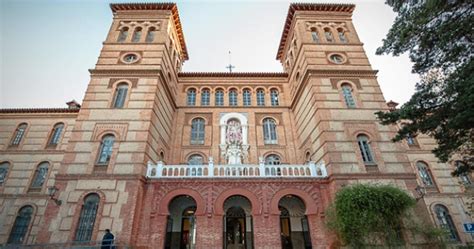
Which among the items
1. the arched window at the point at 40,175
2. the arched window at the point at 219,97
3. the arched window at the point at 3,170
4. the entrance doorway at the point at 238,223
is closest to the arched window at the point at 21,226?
the arched window at the point at 40,175

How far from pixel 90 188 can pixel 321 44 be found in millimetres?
16390

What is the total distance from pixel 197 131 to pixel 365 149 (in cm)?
1105

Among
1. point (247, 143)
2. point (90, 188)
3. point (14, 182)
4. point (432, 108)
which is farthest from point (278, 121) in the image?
point (14, 182)

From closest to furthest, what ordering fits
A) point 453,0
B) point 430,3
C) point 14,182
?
point 430,3, point 453,0, point 14,182

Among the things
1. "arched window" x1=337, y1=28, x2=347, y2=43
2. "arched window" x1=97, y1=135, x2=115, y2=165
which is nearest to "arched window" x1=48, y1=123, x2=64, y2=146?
"arched window" x1=97, y1=135, x2=115, y2=165

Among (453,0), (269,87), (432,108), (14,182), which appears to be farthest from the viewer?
(269,87)

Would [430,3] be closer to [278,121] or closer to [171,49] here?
[278,121]

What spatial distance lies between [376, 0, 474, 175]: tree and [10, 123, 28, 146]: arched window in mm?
23877

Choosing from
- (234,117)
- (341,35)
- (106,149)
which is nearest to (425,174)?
(341,35)

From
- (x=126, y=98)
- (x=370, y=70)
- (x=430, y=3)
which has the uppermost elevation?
(x=370, y=70)

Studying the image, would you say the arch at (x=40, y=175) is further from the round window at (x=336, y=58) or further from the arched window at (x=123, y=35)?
the round window at (x=336, y=58)

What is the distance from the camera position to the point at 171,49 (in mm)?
18672

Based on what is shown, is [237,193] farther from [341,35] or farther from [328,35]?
[341,35]

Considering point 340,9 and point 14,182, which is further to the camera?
point 340,9
